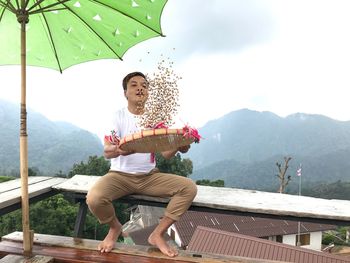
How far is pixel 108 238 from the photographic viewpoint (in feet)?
7.93

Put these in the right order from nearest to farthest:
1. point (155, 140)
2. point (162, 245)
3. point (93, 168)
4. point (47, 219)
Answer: point (155, 140)
point (162, 245)
point (47, 219)
point (93, 168)

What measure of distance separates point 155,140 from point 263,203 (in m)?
1.04

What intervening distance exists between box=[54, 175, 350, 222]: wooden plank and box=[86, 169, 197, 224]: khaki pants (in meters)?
0.10

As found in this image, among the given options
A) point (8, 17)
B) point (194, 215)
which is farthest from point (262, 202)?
point (194, 215)

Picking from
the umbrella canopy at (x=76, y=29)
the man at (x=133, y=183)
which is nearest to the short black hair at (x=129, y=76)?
the man at (x=133, y=183)

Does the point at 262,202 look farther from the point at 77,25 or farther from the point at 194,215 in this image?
the point at 194,215

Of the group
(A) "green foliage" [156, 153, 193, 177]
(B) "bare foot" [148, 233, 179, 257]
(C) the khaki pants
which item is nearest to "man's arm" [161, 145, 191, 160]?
(C) the khaki pants

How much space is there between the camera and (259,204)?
8.55 feet

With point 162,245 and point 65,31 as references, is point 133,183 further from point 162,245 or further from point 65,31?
point 65,31

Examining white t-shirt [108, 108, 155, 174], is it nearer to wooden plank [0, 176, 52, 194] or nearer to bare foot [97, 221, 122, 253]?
bare foot [97, 221, 122, 253]

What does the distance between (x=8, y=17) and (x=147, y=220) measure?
3163cm

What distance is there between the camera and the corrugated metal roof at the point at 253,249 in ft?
43.0

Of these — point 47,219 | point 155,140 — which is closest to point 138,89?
point 155,140

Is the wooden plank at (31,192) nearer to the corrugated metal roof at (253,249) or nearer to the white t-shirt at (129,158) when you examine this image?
the white t-shirt at (129,158)
